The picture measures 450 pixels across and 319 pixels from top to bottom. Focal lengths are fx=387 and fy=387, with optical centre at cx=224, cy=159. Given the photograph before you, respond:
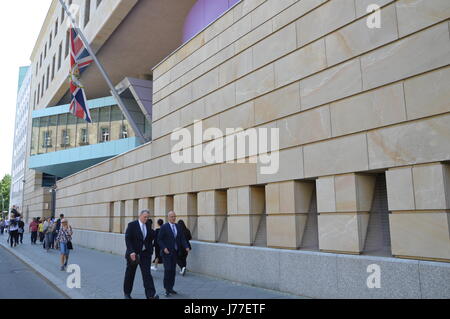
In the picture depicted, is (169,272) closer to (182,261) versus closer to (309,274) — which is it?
(182,261)

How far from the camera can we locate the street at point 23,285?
29.3 feet

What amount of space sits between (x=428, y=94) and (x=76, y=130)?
30863mm

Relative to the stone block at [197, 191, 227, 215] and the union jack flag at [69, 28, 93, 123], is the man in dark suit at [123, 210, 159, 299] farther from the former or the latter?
the union jack flag at [69, 28, 93, 123]

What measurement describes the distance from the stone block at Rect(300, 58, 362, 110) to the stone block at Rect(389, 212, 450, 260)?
8.40 feet

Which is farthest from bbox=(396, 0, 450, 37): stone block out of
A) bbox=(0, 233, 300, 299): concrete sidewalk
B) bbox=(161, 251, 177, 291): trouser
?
bbox=(161, 251, 177, 291): trouser

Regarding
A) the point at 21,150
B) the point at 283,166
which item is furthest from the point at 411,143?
the point at 21,150

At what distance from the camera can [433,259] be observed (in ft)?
19.3

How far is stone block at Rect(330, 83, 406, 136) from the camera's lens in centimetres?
666

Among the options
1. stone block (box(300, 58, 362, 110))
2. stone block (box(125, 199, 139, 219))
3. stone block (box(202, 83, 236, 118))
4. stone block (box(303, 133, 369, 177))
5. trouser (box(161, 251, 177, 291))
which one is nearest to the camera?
stone block (box(303, 133, 369, 177))

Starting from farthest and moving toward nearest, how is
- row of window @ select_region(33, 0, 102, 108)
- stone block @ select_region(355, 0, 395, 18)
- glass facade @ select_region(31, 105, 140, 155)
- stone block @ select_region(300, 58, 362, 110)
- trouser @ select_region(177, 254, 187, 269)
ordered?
glass facade @ select_region(31, 105, 140, 155), row of window @ select_region(33, 0, 102, 108), trouser @ select_region(177, 254, 187, 269), stone block @ select_region(300, 58, 362, 110), stone block @ select_region(355, 0, 395, 18)

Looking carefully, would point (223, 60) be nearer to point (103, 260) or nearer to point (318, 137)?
point (318, 137)

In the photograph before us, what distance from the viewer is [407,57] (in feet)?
21.5
